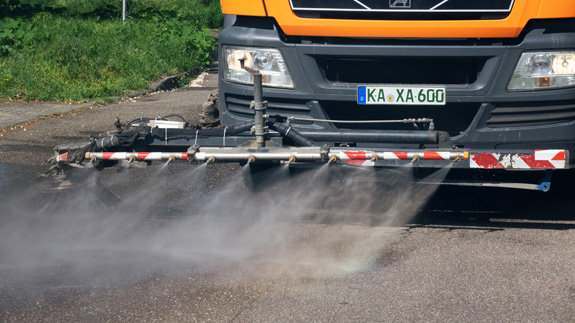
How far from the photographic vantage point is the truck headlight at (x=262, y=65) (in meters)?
5.66

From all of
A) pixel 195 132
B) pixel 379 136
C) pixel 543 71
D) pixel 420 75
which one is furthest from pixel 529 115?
pixel 195 132

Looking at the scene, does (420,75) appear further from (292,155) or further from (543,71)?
(292,155)

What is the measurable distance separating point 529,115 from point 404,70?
862 millimetres

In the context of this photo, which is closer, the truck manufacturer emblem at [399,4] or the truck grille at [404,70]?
the truck manufacturer emblem at [399,4]

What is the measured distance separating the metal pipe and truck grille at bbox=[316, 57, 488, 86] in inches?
17.3

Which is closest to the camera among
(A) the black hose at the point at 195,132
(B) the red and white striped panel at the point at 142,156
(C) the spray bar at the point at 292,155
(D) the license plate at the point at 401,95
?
(C) the spray bar at the point at 292,155

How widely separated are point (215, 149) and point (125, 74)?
1020 cm

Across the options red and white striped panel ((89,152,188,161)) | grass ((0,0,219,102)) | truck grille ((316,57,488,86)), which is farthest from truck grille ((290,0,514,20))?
grass ((0,0,219,102))

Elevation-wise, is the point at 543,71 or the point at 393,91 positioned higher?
the point at 543,71

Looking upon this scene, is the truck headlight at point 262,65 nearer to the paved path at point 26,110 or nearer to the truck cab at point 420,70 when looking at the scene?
the truck cab at point 420,70

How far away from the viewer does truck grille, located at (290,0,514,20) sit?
5.29m

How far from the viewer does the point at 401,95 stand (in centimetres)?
547

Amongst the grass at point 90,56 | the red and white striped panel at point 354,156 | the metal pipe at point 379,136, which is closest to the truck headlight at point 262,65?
the metal pipe at point 379,136

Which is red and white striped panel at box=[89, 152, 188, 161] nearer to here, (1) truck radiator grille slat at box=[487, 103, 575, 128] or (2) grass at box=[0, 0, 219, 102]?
(1) truck radiator grille slat at box=[487, 103, 575, 128]
